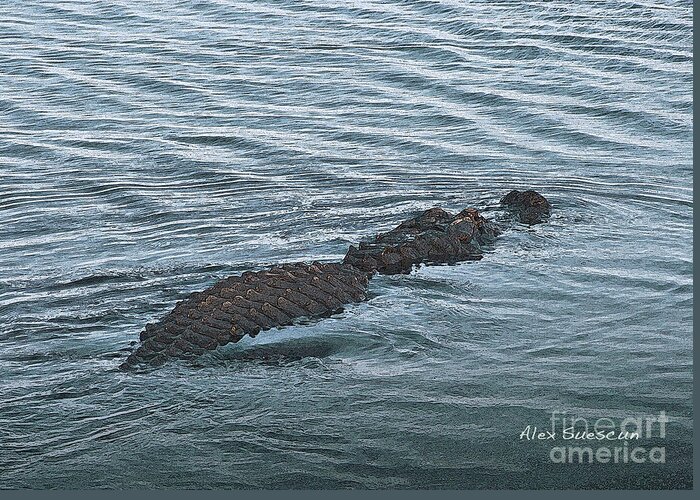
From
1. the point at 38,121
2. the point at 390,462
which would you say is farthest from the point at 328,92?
the point at 390,462

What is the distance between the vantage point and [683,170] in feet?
37.1

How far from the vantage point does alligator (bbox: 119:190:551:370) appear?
24.1ft

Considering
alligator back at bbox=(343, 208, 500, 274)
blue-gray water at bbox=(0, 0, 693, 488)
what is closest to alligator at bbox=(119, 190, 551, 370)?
alligator back at bbox=(343, 208, 500, 274)

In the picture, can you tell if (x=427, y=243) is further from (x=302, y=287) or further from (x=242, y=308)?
(x=242, y=308)

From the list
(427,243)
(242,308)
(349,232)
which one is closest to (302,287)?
(242,308)

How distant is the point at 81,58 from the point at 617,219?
29.2ft

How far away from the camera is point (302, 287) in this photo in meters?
7.96

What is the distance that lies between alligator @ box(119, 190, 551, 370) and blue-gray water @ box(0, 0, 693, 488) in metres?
0.13

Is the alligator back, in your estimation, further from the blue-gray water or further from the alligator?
the blue-gray water

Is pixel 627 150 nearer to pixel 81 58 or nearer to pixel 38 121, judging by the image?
pixel 38 121

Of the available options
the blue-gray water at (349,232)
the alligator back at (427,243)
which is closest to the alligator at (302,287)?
the alligator back at (427,243)

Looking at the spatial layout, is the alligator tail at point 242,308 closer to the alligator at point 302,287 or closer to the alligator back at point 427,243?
the alligator at point 302,287

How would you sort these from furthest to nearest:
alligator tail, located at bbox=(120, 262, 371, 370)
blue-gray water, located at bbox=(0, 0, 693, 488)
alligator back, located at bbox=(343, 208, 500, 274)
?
alligator back, located at bbox=(343, 208, 500, 274) < alligator tail, located at bbox=(120, 262, 371, 370) < blue-gray water, located at bbox=(0, 0, 693, 488)

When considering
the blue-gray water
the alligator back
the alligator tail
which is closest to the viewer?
the blue-gray water
